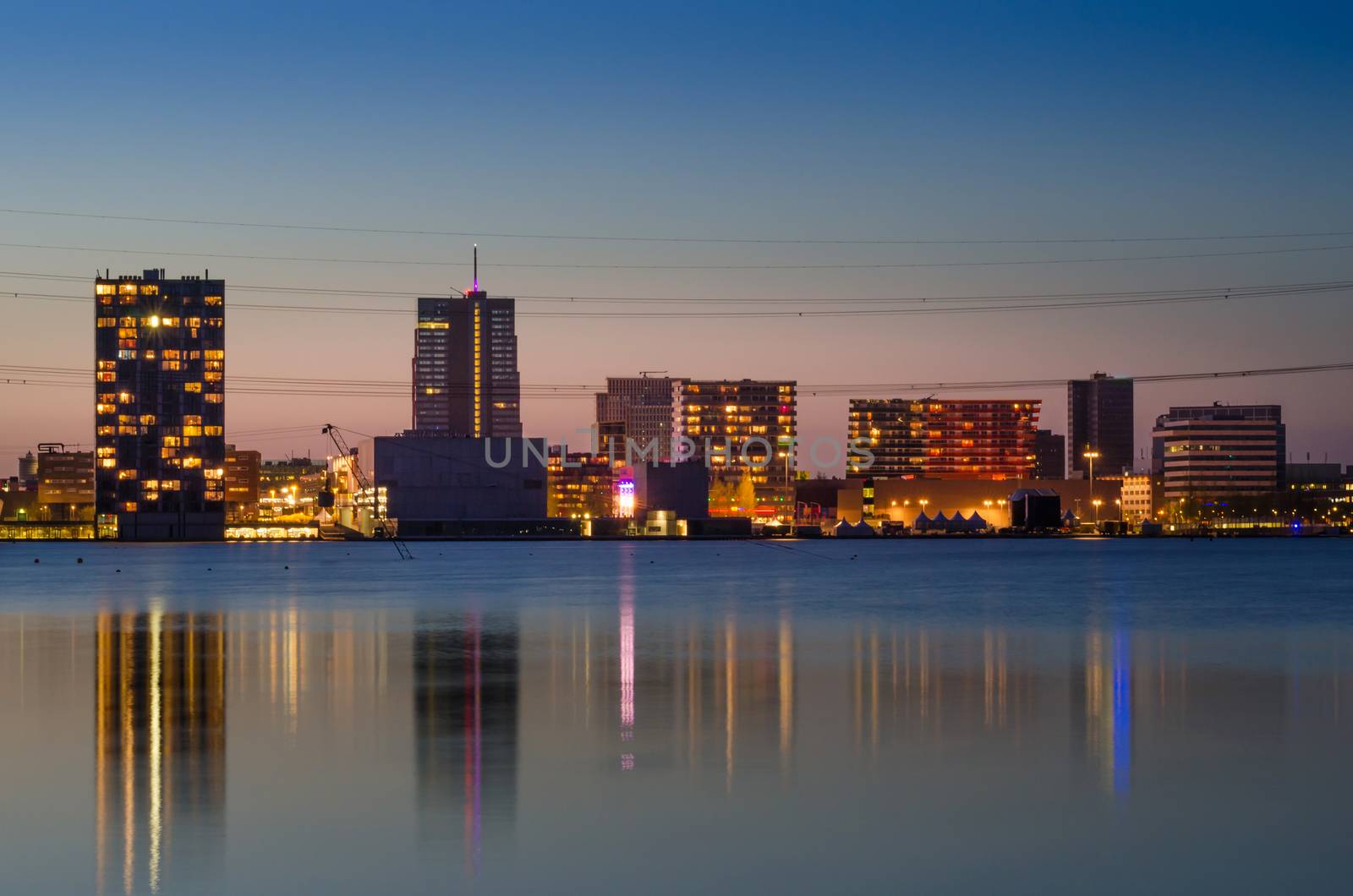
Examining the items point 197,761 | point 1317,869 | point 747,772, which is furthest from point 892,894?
point 197,761

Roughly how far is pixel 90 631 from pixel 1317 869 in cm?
3463

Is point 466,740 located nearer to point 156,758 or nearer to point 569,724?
point 569,724

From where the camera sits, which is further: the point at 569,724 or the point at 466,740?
the point at 569,724

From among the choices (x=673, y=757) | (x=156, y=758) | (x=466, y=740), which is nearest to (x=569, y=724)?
(x=466, y=740)

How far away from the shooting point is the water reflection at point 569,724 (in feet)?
47.0

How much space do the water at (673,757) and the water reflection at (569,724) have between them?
0.08 meters

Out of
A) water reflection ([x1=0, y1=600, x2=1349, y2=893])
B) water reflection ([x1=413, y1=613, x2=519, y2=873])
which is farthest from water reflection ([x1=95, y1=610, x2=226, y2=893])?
water reflection ([x1=413, y1=613, x2=519, y2=873])

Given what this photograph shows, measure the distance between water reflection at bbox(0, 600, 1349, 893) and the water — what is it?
0.08 m

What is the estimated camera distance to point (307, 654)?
32125 mm

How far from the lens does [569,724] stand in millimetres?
20453

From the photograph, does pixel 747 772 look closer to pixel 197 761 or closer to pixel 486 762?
pixel 486 762

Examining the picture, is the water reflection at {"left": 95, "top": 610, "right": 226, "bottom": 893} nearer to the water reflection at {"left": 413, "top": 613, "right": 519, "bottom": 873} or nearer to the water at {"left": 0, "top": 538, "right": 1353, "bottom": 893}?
the water at {"left": 0, "top": 538, "right": 1353, "bottom": 893}

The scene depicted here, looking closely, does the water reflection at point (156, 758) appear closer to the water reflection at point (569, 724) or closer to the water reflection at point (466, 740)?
the water reflection at point (569, 724)

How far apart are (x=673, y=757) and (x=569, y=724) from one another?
333cm
